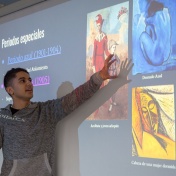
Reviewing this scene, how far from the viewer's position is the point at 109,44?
6.11 feet

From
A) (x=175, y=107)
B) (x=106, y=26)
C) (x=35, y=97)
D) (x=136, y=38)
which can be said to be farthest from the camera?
(x=35, y=97)

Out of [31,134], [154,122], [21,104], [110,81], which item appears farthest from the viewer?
[21,104]

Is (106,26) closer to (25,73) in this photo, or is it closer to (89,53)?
(89,53)

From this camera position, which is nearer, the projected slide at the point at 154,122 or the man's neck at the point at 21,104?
the projected slide at the point at 154,122

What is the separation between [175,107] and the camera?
5.15 ft

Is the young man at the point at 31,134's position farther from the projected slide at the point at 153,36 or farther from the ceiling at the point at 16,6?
the ceiling at the point at 16,6

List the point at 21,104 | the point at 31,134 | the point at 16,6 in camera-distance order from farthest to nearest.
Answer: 1. the point at 16,6
2. the point at 21,104
3. the point at 31,134

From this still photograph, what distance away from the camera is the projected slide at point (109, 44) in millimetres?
1790

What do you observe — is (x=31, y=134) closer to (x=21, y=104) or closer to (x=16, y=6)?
(x=21, y=104)

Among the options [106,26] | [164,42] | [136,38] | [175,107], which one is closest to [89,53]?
[106,26]

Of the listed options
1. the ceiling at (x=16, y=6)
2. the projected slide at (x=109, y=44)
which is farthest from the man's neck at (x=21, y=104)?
the ceiling at (x=16, y=6)

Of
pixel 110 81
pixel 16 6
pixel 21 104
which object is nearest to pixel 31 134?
pixel 21 104

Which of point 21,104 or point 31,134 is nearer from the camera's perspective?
point 31,134

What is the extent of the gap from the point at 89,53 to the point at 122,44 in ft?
0.71
